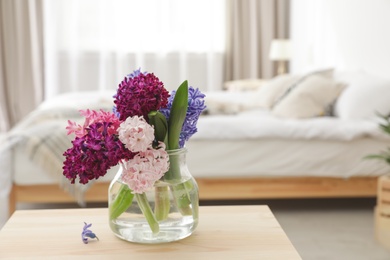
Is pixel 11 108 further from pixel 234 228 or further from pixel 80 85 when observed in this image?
pixel 234 228

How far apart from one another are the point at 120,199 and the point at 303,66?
4598mm

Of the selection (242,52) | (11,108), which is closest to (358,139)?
(242,52)

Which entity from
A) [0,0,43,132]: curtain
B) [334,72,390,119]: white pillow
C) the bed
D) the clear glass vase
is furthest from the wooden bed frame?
[0,0,43,132]: curtain

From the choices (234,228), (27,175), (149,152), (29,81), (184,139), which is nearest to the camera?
(149,152)

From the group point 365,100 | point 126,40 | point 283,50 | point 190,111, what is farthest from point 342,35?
point 190,111

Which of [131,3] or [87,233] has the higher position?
[131,3]

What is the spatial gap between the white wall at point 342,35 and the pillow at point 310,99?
41cm

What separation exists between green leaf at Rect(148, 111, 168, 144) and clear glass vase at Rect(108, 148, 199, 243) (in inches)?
1.7

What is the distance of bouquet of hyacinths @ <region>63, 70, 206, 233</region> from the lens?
117cm

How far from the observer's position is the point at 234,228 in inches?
55.9

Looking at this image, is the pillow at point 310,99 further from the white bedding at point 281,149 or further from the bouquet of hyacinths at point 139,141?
the bouquet of hyacinths at point 139,141

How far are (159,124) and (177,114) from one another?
5cm

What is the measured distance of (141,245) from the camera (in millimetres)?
1289

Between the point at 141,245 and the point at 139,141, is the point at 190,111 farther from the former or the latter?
the point at 141,245
